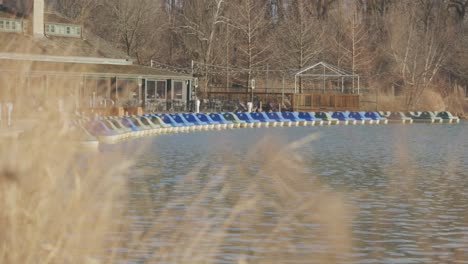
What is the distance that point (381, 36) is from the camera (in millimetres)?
98750

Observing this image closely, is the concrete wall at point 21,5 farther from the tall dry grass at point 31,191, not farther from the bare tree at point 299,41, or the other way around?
the tall dry grass at point 31,191

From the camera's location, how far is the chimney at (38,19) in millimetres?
68625

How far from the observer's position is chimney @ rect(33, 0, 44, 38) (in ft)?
225

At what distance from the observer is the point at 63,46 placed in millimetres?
67062

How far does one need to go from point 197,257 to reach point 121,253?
1.16 meters

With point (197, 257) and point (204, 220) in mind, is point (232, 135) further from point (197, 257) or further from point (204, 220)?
point (197, 257)

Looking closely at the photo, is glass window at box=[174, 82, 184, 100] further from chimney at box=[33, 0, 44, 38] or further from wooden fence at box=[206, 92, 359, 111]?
chimney at box=[33, 0, 44, 38]

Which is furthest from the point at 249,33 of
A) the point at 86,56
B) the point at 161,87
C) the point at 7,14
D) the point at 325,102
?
the point at 7,14

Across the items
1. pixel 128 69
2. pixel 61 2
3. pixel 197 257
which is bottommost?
pixel 197 257

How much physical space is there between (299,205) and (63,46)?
46112mm

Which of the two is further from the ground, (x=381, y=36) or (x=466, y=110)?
(x=381, y=36)

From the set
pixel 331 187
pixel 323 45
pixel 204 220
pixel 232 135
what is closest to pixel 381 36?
pixel 323 45

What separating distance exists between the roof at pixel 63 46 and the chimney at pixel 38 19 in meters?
0.52

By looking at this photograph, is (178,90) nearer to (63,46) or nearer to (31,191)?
(63,46)
